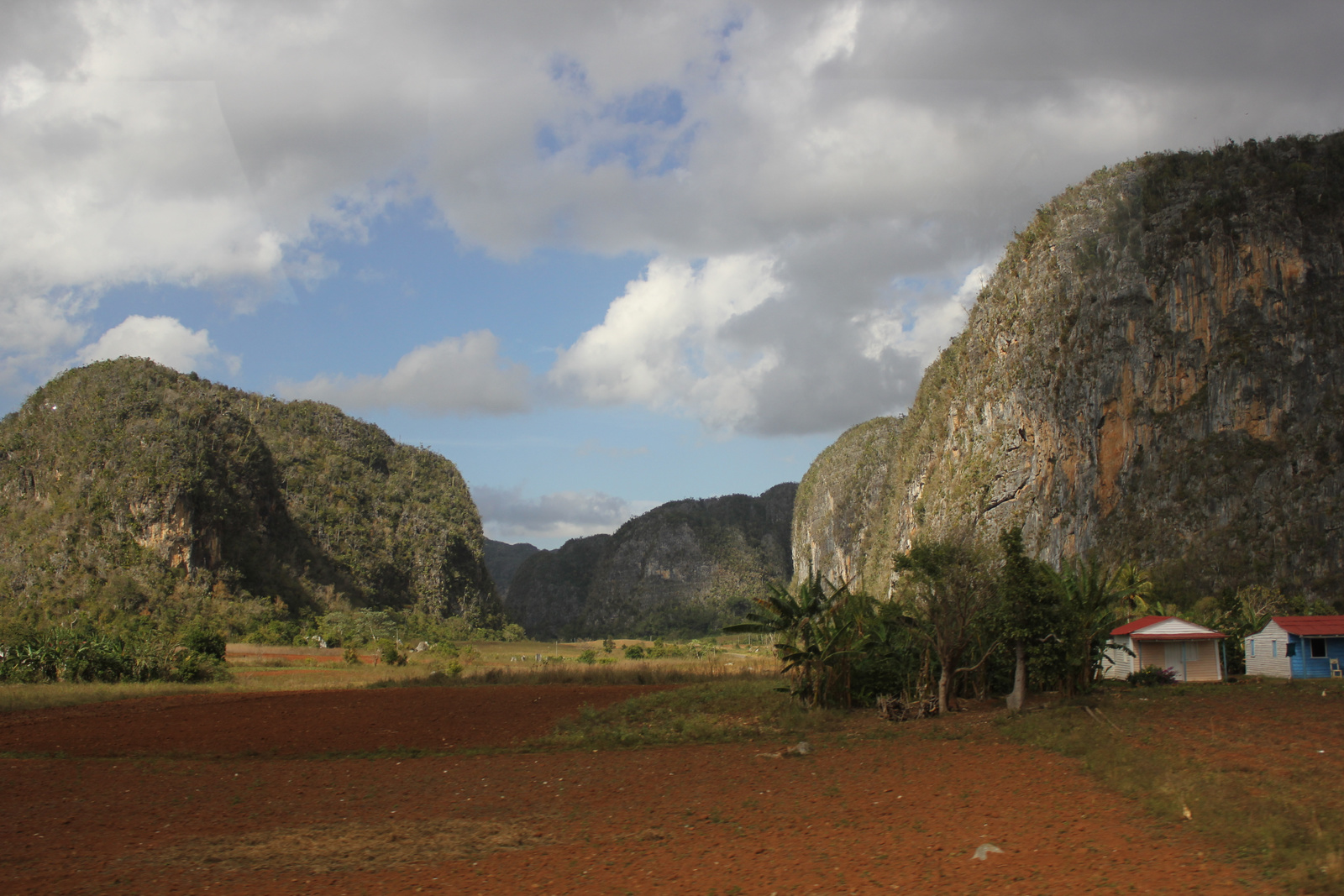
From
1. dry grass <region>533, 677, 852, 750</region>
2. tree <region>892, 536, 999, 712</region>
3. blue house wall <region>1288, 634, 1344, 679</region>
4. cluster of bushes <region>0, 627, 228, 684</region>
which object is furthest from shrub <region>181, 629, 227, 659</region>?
blue house wall <region>1288, 634, 1344, 679</region>

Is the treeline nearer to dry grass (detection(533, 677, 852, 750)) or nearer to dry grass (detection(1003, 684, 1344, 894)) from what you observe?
dry grass (detection(533, 677, 852, 750))

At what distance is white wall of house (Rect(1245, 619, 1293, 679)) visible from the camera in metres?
30.8

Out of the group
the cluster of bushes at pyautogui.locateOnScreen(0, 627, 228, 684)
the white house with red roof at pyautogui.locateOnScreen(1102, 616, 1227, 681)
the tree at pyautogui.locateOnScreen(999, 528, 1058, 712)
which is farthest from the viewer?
the cluster of bushes at pyautogui.locateOnScreen(0, 627, 228, 684)

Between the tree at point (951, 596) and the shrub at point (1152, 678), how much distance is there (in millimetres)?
8088

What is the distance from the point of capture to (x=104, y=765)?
57.6 feet

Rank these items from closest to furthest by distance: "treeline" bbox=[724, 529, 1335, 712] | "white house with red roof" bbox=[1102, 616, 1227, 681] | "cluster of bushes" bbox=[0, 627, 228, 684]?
1. "treeline" bbox=[724, 529, 1335, 712]
2. "white house with red roof" bbox=[1102, 616, 1227, 681]
3. "cluster of bushes" bbox=[0, 627, 228, 684]

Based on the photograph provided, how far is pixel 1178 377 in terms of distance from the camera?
5622 cm

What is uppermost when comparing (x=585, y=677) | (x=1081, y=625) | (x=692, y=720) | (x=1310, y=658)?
(x=1081, y=625)

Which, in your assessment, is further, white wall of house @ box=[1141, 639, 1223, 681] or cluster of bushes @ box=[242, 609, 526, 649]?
cluster of bushes @ box=[242, 609, 526, 649]

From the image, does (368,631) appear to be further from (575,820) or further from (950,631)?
(575,820)

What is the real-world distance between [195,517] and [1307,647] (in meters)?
79.9

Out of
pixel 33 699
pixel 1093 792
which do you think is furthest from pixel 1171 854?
pixel 33 699

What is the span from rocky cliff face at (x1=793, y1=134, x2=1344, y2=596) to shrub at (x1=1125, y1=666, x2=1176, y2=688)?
15894 mm

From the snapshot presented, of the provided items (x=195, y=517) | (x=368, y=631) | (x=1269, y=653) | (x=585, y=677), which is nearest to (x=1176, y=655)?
(x=1269, y=653)
